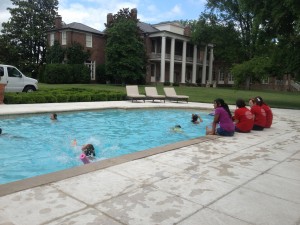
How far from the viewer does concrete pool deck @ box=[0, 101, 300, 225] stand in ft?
10.9

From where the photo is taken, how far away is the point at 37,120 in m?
12.0

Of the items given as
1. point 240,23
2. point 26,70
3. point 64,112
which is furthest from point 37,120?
point 240,23

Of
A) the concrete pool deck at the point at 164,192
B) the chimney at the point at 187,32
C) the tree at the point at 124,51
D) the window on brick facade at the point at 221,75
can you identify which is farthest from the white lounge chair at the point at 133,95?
the window on brick facade at the point at 221,75

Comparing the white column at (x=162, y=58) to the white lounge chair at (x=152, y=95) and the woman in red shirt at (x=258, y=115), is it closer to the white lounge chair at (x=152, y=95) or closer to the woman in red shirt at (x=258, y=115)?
the white lounge chair at (x=152, y=95)

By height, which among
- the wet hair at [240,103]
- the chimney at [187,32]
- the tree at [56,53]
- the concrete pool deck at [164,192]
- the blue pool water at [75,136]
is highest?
the chimney at [187,32]

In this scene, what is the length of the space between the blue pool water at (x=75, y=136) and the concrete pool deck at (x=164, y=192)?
2581 mm

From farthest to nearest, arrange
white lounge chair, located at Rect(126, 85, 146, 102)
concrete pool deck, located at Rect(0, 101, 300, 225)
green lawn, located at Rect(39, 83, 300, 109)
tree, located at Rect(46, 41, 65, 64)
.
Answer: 1. tree, located at Rect(46, 41, 65, 64)
2. green lawn, located at Rect(39, 83, 300, 109)
3. white lounge chair, located at Rect(126, 85, 146, 102)
4. concrete pool deck, located at Rect(0, 101, 300, 225)

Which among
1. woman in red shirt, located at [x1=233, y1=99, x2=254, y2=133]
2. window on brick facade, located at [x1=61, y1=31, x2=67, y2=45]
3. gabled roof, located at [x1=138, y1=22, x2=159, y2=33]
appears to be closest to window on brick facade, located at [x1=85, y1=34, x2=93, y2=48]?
window on brick facade, located at [x1=61, y1=31, x2=67, y2=45]

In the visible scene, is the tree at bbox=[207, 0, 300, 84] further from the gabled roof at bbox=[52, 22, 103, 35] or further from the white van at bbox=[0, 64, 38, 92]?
the gabled roof at bbox=[52, 22, 103, 35]

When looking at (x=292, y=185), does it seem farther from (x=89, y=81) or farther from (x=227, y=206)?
(x=89, y=81)

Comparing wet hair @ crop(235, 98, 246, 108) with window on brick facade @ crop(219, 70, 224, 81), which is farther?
window on brick facade @ crop(219, 70, 224, 81)

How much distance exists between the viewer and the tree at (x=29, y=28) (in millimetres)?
45625

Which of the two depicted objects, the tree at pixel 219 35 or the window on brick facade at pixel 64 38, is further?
the tree at pixel 219 35

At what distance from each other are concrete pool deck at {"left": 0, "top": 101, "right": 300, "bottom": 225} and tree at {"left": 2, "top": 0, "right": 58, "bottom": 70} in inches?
1707
